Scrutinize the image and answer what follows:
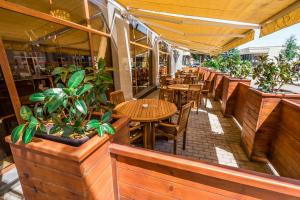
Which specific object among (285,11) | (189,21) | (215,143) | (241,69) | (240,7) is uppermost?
(189,21)

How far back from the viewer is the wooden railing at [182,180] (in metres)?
0.72

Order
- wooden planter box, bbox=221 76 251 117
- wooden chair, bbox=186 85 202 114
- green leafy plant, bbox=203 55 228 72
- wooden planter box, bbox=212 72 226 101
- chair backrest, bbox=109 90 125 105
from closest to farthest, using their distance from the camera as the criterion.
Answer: chair backrest, bbox=109 90 125 105 → wooden planter box, bbox=221 76 251 117 → wooden chair, bbox=186 85 202 114 → wooden planter box, bbox=212 72 226 101 → green leafy plant, bbox=203 55 228 72

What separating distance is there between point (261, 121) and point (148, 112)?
1.84 m

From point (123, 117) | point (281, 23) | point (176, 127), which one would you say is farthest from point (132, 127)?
point (281, 23)

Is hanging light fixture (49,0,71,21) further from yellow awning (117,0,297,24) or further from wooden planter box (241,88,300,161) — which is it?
wooden planter box (241,88,300,161)

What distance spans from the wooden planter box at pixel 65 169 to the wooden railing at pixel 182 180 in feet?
0.31

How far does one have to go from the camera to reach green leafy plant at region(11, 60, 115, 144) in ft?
2.72

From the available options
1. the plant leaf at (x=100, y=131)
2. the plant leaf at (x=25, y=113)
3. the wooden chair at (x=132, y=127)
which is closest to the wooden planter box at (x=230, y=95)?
the wooden chair at (x=132, y=127)

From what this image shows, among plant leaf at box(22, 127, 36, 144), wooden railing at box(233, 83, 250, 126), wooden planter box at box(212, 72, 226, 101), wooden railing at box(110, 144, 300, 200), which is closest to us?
wooden railing at box(110, 144, 300, 200)

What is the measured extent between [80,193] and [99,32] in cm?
366

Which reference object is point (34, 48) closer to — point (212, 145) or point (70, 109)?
point (70, 109)

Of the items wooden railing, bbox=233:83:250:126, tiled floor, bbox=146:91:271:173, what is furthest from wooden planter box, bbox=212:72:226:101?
tiled floor, bbox=146:91:271:173

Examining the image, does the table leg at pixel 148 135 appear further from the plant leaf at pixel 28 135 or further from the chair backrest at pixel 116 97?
the plant leaf at pixel 28 135

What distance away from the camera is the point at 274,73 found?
2.41 meters
